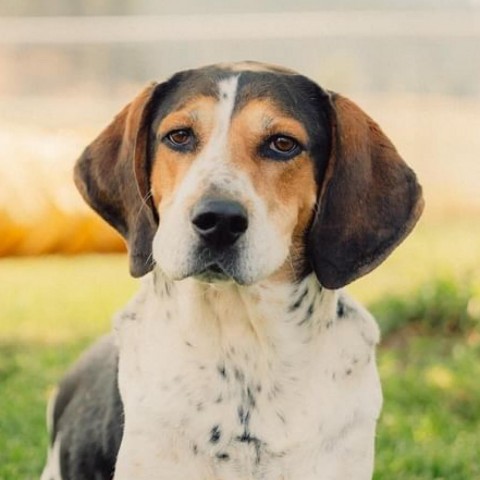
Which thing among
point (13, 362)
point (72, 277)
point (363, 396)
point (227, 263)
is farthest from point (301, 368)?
point (72, 277)

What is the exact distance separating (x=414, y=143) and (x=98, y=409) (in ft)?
34.0

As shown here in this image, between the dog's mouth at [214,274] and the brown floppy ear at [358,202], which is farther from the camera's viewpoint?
the brown floppy ear at [358,202]

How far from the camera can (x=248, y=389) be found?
13.4 ft

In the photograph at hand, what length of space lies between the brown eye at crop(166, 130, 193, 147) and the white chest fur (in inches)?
18.3

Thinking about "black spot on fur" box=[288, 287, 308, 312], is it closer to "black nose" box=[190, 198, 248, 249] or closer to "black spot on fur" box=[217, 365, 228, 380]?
"black spot on fur" box=[217, 365, 228, 380]

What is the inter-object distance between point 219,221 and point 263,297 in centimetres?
57

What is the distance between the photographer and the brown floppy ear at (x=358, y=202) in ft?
13.4

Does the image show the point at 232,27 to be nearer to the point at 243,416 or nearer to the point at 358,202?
the point at 358,202

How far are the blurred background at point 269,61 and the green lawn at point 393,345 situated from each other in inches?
0.6

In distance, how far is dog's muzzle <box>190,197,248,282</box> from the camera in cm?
363

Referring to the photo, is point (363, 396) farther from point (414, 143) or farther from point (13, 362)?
point (414, 143)

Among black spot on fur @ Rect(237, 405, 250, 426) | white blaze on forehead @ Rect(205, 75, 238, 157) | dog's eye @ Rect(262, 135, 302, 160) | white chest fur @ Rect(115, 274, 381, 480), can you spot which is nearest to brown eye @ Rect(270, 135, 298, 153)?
dog's eye @ Rect(262, 135, 302, 160)

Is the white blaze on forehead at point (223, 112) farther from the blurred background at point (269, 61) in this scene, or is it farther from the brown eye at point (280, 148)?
the blurred background at point (269, 61)

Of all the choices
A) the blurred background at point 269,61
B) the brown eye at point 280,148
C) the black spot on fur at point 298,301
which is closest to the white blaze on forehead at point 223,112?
the brown eye at point 280,148
